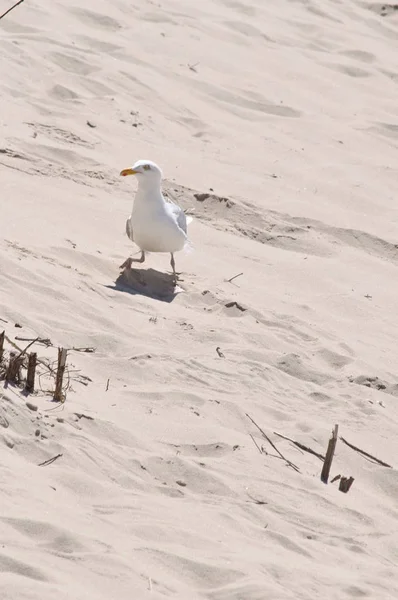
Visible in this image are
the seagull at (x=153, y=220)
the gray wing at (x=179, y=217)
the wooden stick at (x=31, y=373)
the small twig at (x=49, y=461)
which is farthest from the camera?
the gray wing at (x=179, y=217)

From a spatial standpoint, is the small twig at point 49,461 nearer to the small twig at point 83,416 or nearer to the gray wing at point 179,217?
the small twig at point 83,416

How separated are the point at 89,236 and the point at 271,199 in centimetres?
172

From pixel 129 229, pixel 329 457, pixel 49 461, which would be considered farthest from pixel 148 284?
pixel 49 461

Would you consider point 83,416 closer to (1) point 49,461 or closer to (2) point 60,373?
(2) point 60,373

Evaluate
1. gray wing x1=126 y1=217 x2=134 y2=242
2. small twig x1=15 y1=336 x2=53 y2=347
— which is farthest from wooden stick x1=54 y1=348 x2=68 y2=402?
gray wing x1=126 y1=217 x2=134 y2=242

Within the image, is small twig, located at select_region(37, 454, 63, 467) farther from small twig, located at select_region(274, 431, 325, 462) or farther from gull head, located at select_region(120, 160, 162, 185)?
gull head, located at select_region(120, 160, 162, 185)

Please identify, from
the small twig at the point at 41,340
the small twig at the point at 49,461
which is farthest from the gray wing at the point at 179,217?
the small twig at the point at 49,461

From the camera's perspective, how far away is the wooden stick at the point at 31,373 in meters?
4.36

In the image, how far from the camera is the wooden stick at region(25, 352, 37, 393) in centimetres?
436

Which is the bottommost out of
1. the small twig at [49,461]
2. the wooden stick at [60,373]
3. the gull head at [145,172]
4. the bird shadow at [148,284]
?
the bird shadow at [148,284]

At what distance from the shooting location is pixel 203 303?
6781 millimetres

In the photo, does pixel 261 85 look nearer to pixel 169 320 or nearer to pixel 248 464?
pixel 169 320

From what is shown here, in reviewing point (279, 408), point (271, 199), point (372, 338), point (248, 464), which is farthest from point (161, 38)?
point (248, 464)

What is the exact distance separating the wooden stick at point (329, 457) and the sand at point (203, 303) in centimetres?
6
